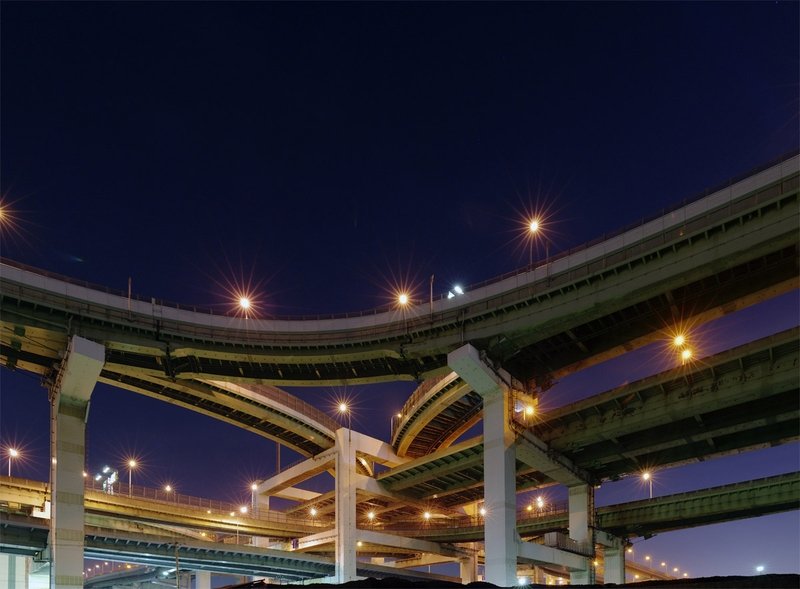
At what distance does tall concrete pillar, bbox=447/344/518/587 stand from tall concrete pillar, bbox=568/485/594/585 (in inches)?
599

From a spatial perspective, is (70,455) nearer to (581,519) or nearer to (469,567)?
(581,519)

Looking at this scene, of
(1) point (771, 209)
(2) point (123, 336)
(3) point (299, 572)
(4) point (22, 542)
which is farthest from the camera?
(3) point (299, 572)

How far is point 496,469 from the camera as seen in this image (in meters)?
41.2

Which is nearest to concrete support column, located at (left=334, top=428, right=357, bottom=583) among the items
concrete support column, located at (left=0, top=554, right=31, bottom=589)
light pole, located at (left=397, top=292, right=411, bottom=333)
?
light pole, located at (left=397, top=292, right=411, bottom=333)

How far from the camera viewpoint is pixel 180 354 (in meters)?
46.1

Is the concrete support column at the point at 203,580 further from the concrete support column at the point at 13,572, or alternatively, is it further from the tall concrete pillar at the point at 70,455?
the tall concrete pillar at the point at 70,455

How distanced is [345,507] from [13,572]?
36.6m

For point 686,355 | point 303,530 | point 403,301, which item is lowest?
point 303,530

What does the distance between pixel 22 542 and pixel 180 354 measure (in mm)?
20313

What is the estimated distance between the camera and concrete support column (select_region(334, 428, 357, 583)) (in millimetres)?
65000

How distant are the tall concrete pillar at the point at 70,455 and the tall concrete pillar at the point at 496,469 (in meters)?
25.9

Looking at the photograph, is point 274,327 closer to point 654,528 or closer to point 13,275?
point 13,275

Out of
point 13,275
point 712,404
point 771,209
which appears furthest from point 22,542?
point 771,209

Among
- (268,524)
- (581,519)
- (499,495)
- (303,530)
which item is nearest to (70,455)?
(499,495)
